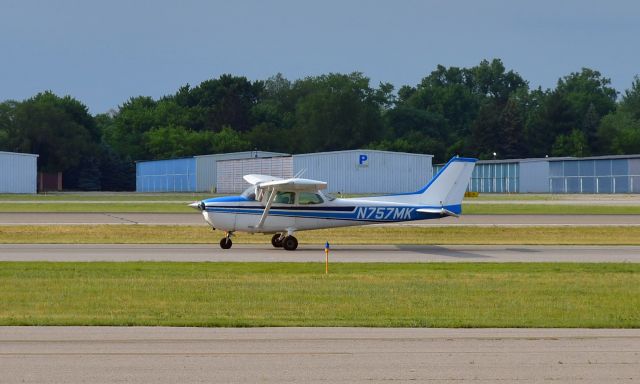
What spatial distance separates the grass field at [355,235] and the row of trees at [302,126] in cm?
7883

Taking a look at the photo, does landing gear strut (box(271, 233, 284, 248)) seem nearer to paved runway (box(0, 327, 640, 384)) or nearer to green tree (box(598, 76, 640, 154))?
paved runway (box(0, 327, 640, 384))

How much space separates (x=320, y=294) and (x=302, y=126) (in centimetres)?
11520

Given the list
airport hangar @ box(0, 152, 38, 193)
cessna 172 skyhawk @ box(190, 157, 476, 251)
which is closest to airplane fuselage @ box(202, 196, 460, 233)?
cessna 172 skyhawk @ box(190, 157, 476, 251)

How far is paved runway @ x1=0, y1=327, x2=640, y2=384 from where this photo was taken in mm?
10430

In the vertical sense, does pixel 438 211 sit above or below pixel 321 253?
above

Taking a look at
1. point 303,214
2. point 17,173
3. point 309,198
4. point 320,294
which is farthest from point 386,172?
point 320,294

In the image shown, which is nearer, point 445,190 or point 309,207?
point 309,207

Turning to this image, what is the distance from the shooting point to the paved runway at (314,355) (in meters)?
10.4

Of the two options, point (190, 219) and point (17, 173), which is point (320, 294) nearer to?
point (190, 219)

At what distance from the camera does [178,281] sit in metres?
19.9

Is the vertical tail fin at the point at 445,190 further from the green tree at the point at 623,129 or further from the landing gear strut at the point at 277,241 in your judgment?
the green tree at the point at 623,129

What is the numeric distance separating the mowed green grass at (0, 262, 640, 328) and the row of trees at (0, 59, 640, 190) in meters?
94.9

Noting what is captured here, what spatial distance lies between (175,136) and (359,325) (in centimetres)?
11531

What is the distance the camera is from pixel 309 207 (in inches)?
1160
